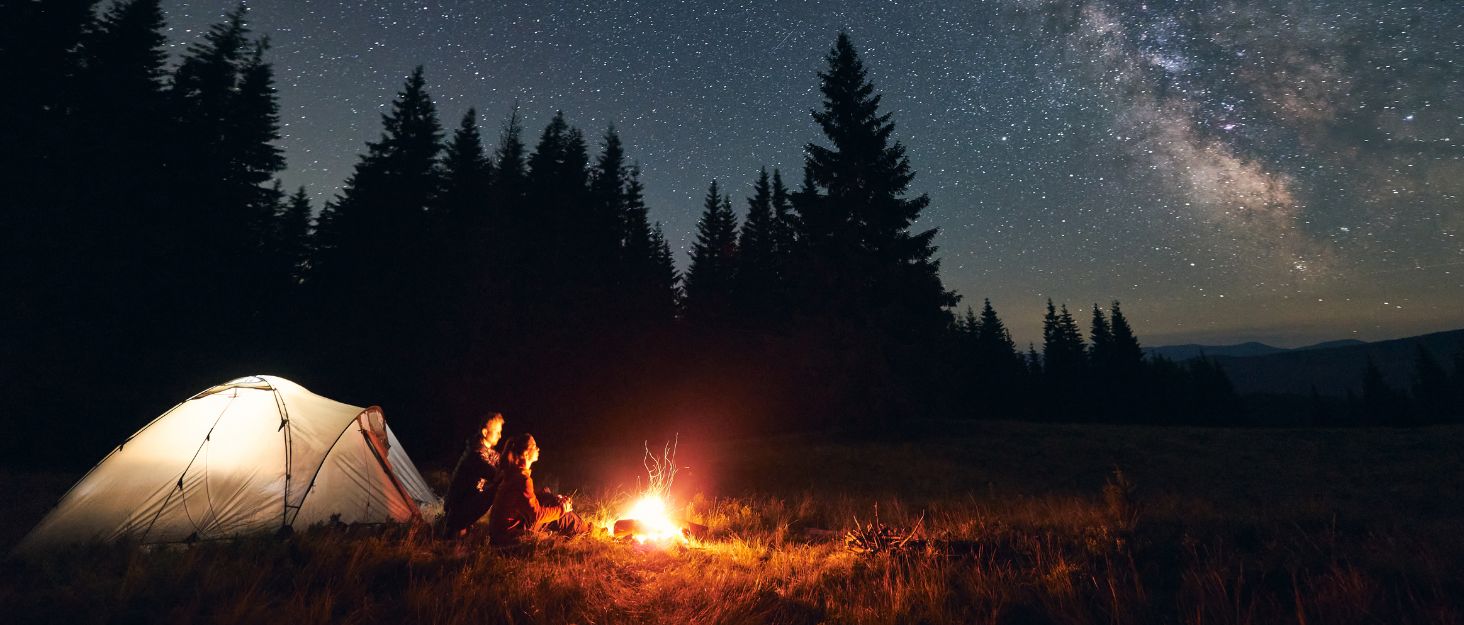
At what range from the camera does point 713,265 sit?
41594 mm

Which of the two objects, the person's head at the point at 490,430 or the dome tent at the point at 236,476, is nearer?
the dome tent at the point at 236,476

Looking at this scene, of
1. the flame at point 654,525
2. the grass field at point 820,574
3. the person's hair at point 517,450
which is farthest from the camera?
the flame at point 654,525

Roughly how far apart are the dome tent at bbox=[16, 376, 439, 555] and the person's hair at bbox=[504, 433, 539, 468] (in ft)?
7.88

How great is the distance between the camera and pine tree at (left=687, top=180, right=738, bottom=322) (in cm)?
3719

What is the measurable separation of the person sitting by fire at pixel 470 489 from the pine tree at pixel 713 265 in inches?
1156

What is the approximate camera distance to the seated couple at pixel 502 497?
6523 mm

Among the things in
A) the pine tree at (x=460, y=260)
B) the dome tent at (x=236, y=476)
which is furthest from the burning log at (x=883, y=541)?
the pine tree at (x=460, y=260)

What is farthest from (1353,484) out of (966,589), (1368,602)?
(966,589)

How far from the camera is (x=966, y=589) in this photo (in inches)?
181

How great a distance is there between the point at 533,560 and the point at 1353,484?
18.8 m

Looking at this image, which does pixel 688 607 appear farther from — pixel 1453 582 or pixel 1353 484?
pixel 1353 484

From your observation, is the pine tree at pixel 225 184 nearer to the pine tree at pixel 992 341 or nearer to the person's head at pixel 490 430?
the person's head at pixel 490 430

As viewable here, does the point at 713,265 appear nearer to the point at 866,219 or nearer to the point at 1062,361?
the point at 866,219

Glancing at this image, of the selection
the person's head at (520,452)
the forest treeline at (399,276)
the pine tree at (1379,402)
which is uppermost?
the forest treeline at (399,276)
